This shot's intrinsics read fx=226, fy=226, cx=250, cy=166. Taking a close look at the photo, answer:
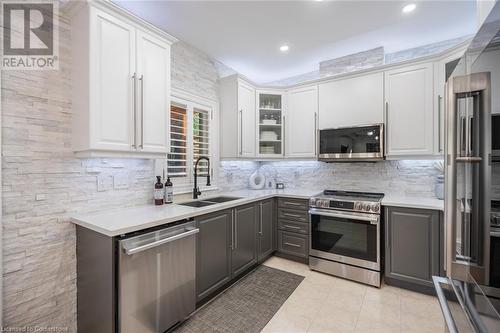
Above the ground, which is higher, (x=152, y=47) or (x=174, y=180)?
(x=152, y=47)

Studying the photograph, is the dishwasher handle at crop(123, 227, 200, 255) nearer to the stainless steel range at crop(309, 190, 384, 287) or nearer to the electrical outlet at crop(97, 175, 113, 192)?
the electrical outlet at crop(97, 175, 113, 192)

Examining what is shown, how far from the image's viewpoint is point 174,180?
2.76 meters

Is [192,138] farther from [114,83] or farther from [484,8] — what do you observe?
[484,8]

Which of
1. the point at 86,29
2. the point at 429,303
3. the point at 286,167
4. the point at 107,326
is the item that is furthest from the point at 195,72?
the point at 429,303

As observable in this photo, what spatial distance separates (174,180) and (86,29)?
1.63m

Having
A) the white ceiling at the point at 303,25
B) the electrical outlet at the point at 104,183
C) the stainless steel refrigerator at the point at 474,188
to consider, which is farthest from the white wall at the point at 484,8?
the electrical outlet at the point at 104,183

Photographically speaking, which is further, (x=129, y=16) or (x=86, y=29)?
(x=129, y=16)

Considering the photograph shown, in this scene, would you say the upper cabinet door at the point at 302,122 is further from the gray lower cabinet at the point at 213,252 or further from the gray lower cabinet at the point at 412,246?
the gray lower cabinet at the point at 213,252

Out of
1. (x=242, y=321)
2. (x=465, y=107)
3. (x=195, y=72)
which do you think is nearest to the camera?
(x=465, y=107)

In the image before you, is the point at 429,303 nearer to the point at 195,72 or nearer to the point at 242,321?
the point at 242,321

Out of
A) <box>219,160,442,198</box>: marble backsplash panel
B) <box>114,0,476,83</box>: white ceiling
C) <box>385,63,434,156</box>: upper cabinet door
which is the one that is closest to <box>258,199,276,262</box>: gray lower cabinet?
<box>219,160,442,198</box>: marble backsplash panel

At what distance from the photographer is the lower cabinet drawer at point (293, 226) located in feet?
10.1

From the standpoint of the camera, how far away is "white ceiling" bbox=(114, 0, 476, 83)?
223cm

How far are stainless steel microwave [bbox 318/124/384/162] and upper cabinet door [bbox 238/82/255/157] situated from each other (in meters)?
1.03
